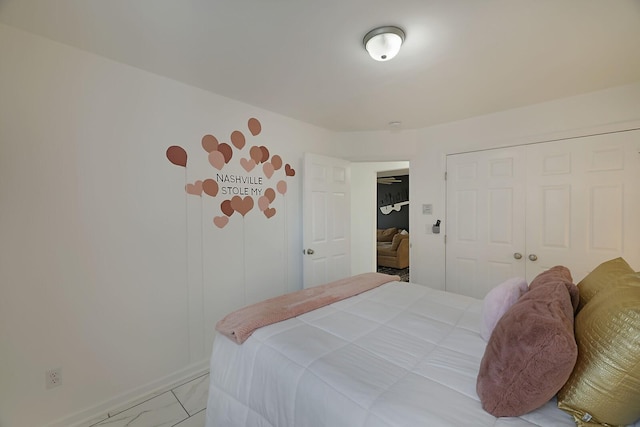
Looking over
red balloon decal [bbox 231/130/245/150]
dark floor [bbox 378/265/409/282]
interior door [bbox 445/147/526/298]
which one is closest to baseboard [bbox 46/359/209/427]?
red balloon decal [bbox 231/130/245/150]

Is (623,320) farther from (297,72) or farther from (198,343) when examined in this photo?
(198,343)

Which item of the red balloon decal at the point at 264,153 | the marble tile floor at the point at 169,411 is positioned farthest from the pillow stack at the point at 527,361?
the red balloon decal at the point at 264,153

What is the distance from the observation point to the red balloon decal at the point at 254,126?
2.66 meters

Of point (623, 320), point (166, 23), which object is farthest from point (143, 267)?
point (623, 320)

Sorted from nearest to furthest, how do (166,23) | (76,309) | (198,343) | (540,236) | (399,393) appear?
1. (399,393)
2. (166,23)
3. (76,309)
4. (198,343)
5. (540,236)

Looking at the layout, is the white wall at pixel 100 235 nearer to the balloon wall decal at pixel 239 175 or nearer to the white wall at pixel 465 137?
the balloon wall decal at pixel 239 175

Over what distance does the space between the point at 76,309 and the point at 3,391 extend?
48cm

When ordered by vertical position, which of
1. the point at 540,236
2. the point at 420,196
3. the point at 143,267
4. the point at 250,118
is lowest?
the point at 143,267

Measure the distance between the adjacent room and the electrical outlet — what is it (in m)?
0.01

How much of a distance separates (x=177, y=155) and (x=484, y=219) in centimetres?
305

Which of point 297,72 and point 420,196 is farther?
point 420,196

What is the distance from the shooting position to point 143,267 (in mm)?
2008

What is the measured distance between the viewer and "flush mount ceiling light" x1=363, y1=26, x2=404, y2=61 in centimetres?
152

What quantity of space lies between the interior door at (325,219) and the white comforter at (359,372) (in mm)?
1335
